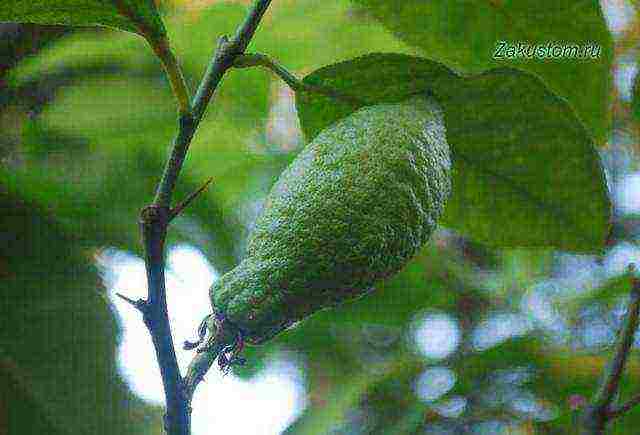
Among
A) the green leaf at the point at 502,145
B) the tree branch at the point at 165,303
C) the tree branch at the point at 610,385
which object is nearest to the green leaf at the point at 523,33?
the green leaf at the point at 502,145

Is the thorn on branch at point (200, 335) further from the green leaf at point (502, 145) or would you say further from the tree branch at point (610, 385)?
the tree branch at point (610, 385)

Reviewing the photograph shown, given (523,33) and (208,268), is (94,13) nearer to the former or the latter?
(523,33)

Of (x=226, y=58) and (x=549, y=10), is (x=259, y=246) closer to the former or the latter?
(x=226, y=58)

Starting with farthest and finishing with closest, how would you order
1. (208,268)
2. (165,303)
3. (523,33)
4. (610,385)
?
(208,268), (523,33), (610,385), (165,303)

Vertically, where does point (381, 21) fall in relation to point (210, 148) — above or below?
above

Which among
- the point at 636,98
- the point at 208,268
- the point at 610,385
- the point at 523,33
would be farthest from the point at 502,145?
the point at 208,268

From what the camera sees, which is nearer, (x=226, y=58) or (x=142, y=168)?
(x=226, y=58)

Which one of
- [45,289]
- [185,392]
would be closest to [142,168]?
[45,289]

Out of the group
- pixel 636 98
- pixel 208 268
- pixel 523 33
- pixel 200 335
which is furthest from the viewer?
pixel 208 268
